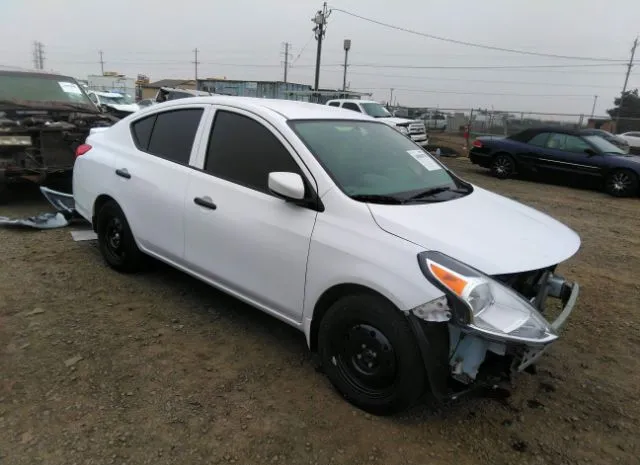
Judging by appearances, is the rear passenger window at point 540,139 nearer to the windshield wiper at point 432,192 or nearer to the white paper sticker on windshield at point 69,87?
the windshield wiper at point 432,192

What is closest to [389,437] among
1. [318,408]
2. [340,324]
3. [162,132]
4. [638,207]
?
[318,408]

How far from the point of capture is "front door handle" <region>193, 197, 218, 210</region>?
3.46m

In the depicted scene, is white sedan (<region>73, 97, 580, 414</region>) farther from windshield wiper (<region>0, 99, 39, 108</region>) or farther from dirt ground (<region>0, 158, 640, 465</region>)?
windshield wiper (<region>0, 99, 39, 108</region>)

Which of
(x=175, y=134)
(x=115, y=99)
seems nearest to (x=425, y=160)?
(x=175, y=134)

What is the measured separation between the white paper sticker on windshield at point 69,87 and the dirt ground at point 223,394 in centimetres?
495

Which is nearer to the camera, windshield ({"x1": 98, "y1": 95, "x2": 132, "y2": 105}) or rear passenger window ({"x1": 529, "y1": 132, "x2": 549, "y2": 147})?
rear passenger window ({"x1": 529, "y1": 132, "x2": 549, "y2": 147})

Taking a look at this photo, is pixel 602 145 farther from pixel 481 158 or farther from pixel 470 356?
pixel 470 356

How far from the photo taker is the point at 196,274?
3742 mm

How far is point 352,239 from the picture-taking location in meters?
2.77

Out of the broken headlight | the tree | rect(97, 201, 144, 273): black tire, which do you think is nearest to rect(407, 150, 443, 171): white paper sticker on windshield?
the broken headlight

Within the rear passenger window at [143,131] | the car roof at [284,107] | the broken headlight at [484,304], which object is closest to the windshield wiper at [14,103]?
the rear passenger window at [143,131]

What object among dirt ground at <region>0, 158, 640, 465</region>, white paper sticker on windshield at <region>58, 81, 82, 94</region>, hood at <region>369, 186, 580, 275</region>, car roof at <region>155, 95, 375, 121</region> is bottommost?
dirt ground at <region>0, 158, 640, 465</region>

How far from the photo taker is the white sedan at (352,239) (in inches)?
→ 98.0

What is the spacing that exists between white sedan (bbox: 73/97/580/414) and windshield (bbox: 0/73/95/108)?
4.72 meters
